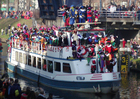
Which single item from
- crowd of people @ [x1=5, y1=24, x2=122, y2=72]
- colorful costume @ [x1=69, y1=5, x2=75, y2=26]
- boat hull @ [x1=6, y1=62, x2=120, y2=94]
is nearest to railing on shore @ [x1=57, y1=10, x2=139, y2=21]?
colorful costume @ [x1=69, y1=5, x2=75, y2=26]

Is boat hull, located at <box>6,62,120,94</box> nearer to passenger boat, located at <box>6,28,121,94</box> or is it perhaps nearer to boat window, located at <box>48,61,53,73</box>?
passenger boat, located at <box>6,28,121,94</box>

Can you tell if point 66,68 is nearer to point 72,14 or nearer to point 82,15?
point 82,15

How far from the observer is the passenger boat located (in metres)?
25.4

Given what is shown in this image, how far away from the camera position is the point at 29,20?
69.8 m

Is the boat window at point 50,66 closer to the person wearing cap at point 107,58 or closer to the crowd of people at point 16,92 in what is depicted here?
the person wearing cap at point 107,58

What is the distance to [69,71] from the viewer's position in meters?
26.3

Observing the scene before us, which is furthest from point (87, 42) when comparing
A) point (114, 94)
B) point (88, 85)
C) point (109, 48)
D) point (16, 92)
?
point (16, 92)

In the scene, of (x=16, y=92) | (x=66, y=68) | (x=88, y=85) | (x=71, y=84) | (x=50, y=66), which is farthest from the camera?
(x=50, y=66)

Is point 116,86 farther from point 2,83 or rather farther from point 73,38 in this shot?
point 2,83

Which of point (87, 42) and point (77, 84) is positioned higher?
point (87, 42)

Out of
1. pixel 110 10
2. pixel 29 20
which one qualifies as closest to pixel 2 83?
pixel 110 10

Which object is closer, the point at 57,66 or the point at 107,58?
the point at 107,58

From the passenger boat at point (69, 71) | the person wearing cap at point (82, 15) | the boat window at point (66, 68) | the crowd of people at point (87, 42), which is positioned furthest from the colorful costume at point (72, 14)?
the boat window at point (66, 68)

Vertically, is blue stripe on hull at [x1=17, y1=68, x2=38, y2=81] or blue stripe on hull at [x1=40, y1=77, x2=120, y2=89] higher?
blue stripe on hull at [x1=40, y1=77, x2=120, y2=89]
